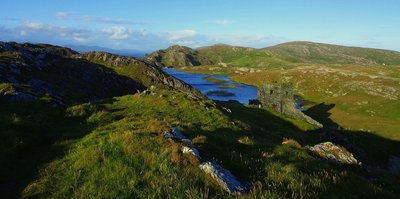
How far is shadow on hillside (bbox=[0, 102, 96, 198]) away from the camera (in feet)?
42.0

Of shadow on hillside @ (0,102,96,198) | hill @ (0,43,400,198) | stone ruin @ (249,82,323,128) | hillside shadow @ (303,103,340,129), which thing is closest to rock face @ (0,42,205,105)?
shadow on hillside @ (0,102,96,198)

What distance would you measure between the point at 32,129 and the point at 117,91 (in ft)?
167

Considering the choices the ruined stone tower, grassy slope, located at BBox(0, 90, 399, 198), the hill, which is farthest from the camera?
the ruined stone tower

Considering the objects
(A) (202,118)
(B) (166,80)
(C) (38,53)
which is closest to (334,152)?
(A) (202,118)

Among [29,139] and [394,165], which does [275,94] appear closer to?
[394,165]

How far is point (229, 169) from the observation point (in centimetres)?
1232

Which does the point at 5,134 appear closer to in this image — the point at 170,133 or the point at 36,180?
the point at 36,180

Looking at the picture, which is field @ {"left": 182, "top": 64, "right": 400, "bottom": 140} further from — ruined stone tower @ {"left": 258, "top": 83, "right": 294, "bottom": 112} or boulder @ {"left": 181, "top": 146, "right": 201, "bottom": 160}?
boulder @ {"left": 181, "top": 146, "right": 201, "bottom": 160}

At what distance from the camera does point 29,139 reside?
17891 mm

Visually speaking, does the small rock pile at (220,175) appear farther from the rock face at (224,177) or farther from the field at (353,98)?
the field at (353,98)

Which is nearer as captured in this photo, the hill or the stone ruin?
the hill

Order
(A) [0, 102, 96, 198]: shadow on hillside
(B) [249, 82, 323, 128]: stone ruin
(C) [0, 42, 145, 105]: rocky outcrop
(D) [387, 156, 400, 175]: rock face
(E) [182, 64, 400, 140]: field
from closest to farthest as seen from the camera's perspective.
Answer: (A) [0, 102, 96, 198]: shadow on hillside < (D) [387, 156, 400, 175]: rock face < (C) [0, 42, 145, 105]: rocky outcrop < (B) [249, 82, 323, 128]: stone ruin < (E) [182, 64, 400, 140]: field

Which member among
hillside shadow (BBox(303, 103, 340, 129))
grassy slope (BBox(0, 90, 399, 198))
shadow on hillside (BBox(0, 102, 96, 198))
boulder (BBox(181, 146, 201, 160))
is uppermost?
boulder (BBox(181, 146, 201, 160))

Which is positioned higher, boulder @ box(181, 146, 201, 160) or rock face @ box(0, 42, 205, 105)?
boulder @ box(181, 146, 201, 160)
